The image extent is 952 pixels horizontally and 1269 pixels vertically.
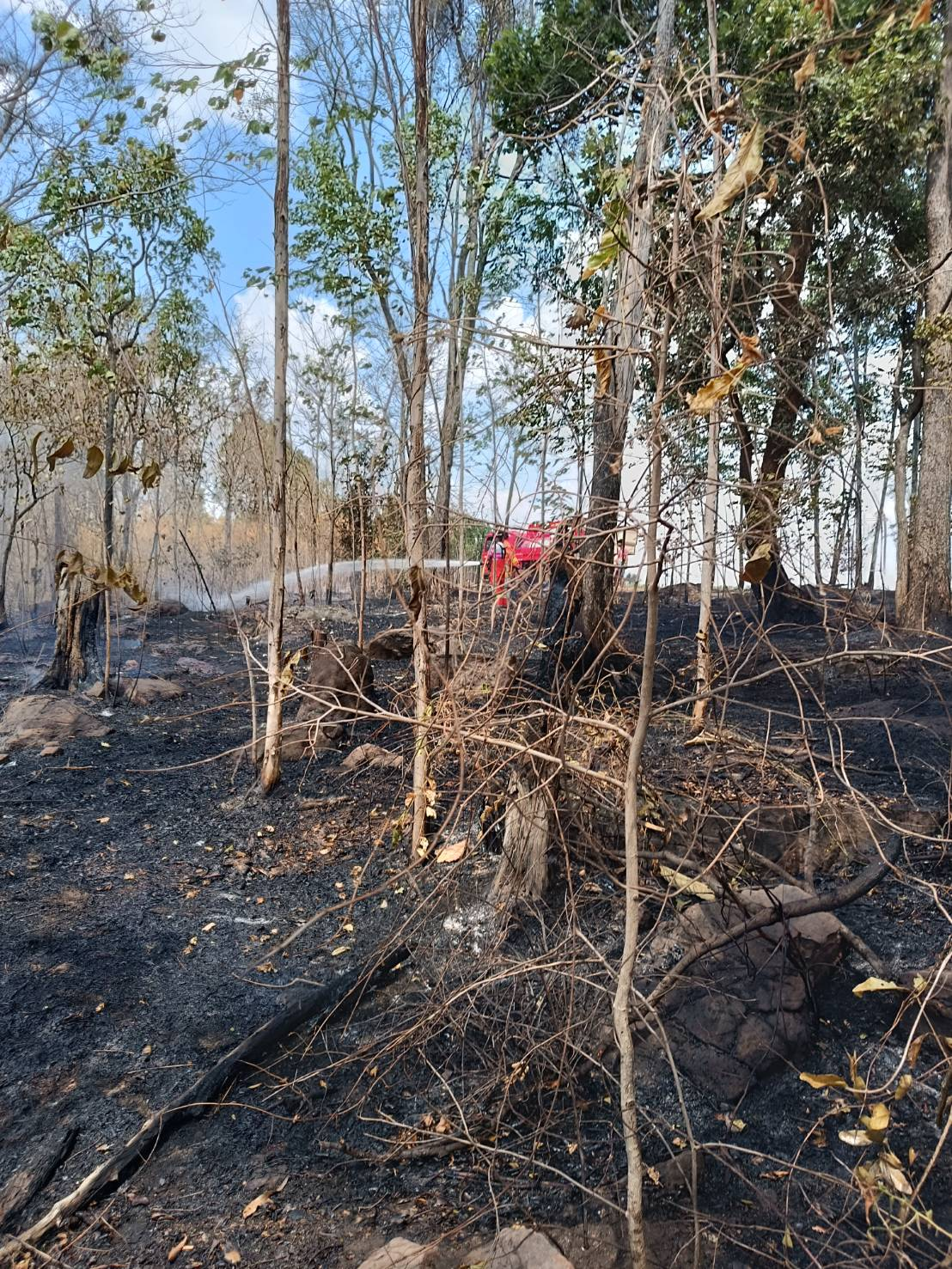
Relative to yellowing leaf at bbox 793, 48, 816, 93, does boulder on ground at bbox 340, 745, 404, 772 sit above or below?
below

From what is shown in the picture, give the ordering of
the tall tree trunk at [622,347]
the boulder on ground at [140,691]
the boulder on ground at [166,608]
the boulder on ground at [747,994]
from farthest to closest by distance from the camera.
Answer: the boulder on ground at [166,608]
the boulder on ground at [140,691]
the boulder on ground at [747,994]
the tall tree trunk at [622,347]

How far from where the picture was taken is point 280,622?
4.62 metres

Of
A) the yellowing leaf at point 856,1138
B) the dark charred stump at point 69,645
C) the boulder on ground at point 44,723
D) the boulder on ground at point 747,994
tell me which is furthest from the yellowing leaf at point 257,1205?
the dark charred stump at point 69,645

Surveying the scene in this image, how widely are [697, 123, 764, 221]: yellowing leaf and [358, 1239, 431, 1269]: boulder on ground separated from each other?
2269mm

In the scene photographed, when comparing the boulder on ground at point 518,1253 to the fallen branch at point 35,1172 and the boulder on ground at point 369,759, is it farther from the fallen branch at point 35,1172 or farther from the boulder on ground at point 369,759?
the boulder on ground at point 369,759

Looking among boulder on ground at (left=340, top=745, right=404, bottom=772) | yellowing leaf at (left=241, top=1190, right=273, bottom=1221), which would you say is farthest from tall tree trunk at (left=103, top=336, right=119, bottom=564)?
yellowing leaf at (left=241, top=1190, right=273, bottom=1221)

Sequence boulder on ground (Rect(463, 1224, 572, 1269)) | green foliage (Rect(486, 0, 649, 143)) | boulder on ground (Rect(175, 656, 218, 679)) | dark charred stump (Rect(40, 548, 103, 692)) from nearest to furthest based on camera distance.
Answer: boulder on ground (Rect(463, 1224, 572, 1269)) → green foliage (Rect(486, 0, 649, 143)) → dark charred stump (Rect(40, 548, 103, 692)) → boulder on ground (Rect(175, 656, 218, 679))

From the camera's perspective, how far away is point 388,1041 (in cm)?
287

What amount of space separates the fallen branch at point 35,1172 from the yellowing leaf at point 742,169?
2.84m

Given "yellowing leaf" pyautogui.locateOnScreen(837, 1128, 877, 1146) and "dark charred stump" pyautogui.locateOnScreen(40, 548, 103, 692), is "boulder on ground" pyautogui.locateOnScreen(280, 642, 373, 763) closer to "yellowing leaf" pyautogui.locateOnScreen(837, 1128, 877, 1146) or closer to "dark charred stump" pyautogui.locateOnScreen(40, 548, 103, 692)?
"dark charred stump" pyautogui.locateOnScreen(40, 548, 103, 692)

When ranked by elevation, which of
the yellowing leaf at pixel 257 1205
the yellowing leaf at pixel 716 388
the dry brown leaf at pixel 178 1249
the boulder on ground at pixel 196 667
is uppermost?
the yellowing leaf at pixel 716 388

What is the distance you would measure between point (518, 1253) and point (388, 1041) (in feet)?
3.08

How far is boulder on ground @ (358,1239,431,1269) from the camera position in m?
1.99

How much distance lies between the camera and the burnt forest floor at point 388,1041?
219 centimetres
